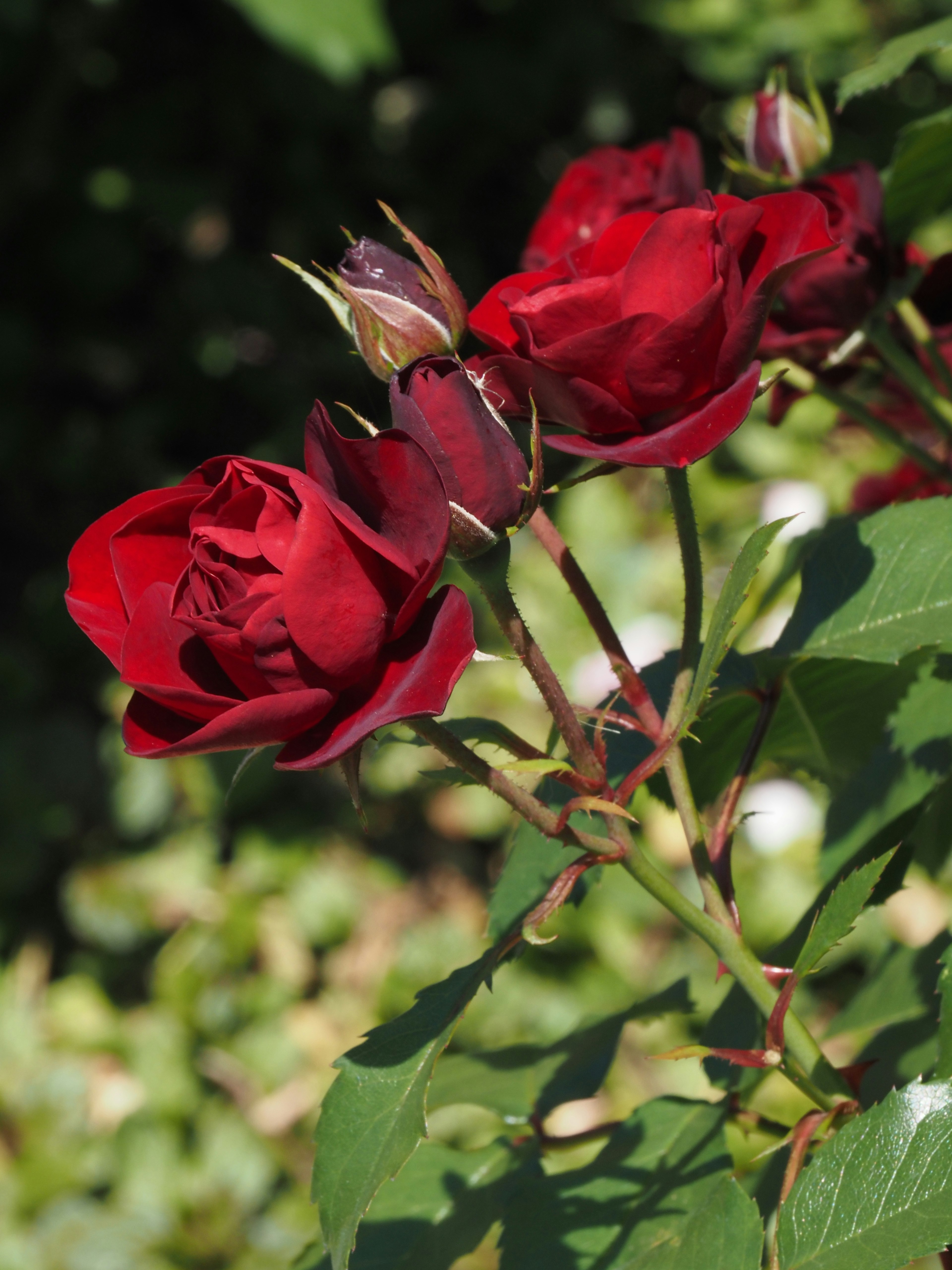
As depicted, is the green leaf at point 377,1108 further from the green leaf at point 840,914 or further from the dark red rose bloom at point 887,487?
the dark red rose bloom at point 887,487

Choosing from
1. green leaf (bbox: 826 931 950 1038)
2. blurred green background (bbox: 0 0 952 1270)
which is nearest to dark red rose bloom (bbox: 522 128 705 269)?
green leaf (bbox: 826 931 950 1038)

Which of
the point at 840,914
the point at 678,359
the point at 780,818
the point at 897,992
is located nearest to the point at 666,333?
the point at 678,359

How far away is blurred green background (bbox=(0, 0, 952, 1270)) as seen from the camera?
5.52 ft

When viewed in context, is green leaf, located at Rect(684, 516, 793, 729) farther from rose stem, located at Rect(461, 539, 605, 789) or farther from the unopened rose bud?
the unopened rose bud

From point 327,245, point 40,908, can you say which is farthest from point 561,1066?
point 327,245

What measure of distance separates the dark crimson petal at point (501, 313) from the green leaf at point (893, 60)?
30cm

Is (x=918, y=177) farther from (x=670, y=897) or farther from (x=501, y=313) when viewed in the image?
(x=670, y=897)

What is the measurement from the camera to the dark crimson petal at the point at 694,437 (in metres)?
0.40

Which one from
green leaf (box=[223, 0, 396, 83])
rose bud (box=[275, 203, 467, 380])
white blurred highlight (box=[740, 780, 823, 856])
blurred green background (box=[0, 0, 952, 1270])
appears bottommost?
white blurred highlight (box=[740, 780, 823, 856])

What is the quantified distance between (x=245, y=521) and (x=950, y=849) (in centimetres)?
47

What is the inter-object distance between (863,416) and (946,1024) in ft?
1.11

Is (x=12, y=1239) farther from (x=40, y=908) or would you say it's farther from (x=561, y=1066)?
(x=561, y=1066)

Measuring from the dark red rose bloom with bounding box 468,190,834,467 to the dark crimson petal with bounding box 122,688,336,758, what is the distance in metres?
0.13

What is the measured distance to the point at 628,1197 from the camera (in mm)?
549
